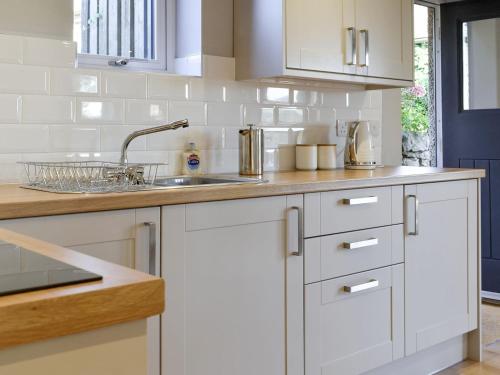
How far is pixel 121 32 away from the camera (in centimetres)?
289

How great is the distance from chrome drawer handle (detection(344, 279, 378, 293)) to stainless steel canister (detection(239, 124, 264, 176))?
0.67m

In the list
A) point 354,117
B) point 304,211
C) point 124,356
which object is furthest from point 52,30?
point 124,356

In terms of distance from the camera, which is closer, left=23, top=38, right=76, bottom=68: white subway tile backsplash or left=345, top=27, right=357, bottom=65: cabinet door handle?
left=23, top=38, right=76, bottom=68: white subway tile backsplash

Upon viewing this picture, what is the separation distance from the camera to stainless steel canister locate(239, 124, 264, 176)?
9.55 ft

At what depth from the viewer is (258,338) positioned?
229 cm

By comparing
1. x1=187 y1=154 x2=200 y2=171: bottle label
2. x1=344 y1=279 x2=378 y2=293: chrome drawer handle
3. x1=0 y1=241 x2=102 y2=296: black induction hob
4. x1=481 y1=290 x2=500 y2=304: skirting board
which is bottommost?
x1=481 y1=290 x2=500 y2=304: skirting board

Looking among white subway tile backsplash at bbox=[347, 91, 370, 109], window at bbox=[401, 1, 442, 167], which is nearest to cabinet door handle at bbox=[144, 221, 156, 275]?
white subway tile backsplash at bbox=[347, 91, 370, 109]

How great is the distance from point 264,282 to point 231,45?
128 cm

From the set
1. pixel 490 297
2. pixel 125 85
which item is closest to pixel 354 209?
pixel 125 85

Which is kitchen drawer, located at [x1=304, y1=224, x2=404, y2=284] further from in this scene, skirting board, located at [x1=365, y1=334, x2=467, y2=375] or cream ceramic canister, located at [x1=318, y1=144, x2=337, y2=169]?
cream ceramic canister, located at [x1=318, y1=144, x2=337, y2=169]

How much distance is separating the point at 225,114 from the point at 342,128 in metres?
0.83

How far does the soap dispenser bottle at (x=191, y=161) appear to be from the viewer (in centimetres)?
283

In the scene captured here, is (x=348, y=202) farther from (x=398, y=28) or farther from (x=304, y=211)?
(x=398, y=28)

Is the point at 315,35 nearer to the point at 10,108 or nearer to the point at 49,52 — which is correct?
the point at 49,52
